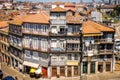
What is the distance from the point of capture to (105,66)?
68.0m

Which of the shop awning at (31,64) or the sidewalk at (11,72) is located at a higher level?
the shop awning at (31,64)

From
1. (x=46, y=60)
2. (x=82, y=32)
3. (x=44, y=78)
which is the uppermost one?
(x=82, y=32)

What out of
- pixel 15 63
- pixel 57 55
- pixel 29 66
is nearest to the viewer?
pixel 57 55

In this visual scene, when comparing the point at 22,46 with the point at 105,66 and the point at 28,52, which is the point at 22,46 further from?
the point at 105,66

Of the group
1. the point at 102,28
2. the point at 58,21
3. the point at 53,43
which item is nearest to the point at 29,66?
the point at 53,43

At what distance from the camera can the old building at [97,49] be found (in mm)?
65438

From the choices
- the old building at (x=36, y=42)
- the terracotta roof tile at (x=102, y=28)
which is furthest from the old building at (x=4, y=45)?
the terracotta roof tile at (x=102, y=28)

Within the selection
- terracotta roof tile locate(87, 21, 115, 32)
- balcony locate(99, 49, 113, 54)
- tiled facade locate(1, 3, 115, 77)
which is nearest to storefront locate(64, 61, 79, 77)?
tiled facade locate(1, 3, 115, 77)

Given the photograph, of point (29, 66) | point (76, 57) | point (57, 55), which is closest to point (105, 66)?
point (76, 57)

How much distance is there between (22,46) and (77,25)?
15583mm

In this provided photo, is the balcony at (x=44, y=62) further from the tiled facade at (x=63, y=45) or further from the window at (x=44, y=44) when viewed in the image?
the window at (x=44, y=44)

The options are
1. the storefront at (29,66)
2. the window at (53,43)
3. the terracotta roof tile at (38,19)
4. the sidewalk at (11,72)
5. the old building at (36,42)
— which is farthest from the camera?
the sidewalk at (11,72)

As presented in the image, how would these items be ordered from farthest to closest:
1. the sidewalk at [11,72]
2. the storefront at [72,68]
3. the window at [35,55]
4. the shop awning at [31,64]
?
1. the window at [35,55]
2. the sidewalk at [11,72]
3. the shop awning at [31,64]
4. the storefront at [72,68]

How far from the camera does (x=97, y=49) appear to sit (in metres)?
66.5
